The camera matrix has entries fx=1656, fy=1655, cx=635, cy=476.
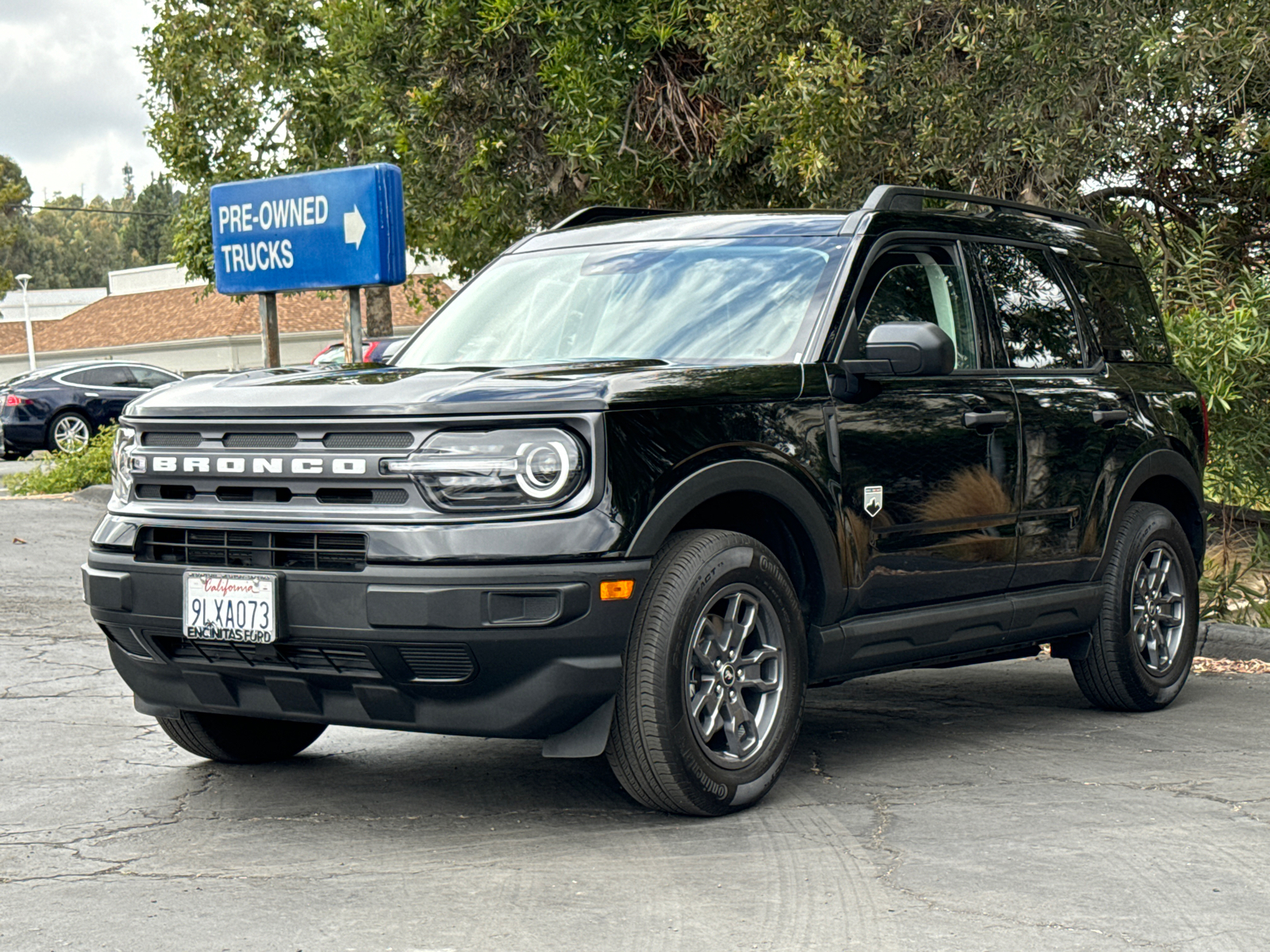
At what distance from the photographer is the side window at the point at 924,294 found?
5.79 m

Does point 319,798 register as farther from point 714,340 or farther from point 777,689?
point 714,340

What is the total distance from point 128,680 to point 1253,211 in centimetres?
810

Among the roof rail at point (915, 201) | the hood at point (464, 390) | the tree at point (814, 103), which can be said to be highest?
the tree at point (814, 103)

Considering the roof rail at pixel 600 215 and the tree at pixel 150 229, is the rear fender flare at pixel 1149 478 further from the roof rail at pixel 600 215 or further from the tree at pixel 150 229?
the tree at pixel 150 229

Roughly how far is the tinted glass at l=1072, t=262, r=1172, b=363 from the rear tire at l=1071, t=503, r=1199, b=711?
0.69m

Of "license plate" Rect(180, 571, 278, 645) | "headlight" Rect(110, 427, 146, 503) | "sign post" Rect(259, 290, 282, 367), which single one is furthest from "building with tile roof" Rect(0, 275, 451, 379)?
"license plate" Rect(180, 571, 278, 645)

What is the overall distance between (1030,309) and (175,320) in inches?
2184

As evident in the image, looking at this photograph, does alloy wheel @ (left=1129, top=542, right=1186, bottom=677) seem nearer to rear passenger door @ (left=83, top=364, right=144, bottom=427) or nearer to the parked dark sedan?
the parked dark sedan

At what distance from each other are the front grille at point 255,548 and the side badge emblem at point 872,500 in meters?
1.74

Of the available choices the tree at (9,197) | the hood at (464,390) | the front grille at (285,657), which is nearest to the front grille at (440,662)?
the front grille at (285,657)

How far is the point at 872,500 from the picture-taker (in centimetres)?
544

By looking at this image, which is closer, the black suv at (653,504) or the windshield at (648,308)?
the black suv at (653,504)

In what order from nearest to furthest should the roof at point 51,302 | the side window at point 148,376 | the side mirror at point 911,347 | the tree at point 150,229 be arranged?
the side mirror at point 911,347, the side window at point 148,376, the roof at point 51,302, the tree at point 150,229

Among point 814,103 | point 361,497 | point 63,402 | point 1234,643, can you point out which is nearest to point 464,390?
point 361,497
